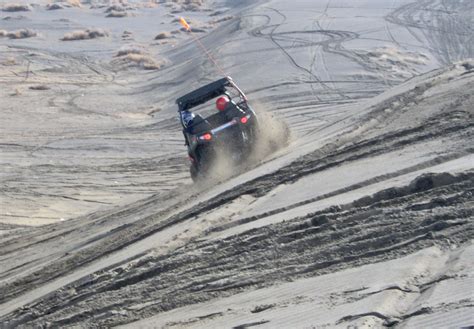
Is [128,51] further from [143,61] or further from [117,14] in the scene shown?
[117,14]

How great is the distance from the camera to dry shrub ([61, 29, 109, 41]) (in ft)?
176

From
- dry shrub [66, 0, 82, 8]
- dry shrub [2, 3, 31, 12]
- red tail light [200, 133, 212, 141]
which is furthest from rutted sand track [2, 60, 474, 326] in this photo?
dry shrub [66, 0, 82, 8]

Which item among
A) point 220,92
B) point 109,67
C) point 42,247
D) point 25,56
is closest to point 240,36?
point 109,67

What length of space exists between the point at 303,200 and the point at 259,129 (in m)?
5.99

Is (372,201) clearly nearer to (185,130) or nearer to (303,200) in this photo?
(303,200)

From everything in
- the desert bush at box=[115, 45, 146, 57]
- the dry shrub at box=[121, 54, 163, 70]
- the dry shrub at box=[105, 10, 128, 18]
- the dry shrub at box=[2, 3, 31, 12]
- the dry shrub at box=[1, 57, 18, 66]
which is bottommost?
the dry shrub at box=[2, 3, 31, 12]

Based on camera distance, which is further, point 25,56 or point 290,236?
point 25,56

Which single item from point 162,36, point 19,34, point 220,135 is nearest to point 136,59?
point 162,36

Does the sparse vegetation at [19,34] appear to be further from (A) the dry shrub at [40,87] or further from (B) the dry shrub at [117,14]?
Result: (A) the dry shrub at [40,87]

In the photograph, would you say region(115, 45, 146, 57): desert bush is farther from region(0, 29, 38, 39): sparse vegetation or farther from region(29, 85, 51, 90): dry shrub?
region(29, 85, 51, 90): dry shrub

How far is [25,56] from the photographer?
153 ft

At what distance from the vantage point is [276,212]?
10.7 metres

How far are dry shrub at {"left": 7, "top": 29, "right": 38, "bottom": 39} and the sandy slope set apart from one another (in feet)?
75.2

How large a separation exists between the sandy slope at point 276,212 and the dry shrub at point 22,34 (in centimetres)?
2291
